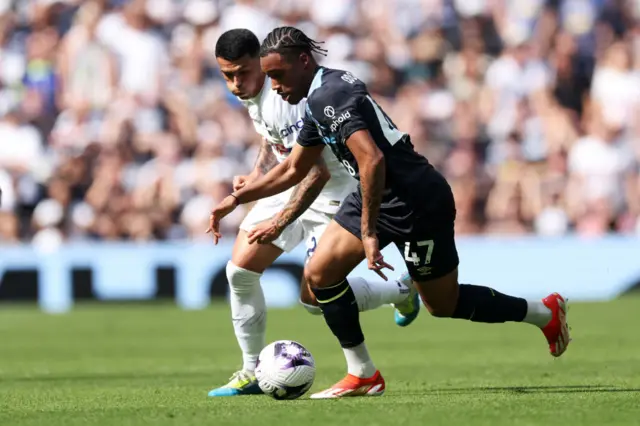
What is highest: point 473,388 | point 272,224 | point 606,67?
point 606,67

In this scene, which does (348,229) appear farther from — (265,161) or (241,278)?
(265,161)

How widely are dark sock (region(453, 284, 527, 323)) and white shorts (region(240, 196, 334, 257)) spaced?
49.2 inches

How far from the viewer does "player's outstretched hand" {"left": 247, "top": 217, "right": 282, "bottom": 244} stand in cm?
782

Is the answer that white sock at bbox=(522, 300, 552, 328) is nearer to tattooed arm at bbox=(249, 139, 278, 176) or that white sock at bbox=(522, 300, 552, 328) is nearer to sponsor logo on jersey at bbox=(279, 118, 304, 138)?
sponsor logo on jersey at bbox=(279, 118, 304, 138)

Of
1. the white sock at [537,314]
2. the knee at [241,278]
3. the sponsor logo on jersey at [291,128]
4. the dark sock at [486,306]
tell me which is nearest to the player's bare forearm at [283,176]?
the sponsor logo on jersey at [291,128]

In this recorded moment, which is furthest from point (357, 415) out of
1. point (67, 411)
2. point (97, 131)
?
point (97, 131)

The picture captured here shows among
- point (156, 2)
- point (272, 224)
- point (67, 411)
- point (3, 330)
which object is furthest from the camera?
point (156, 2)

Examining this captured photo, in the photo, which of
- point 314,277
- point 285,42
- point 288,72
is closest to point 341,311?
point 314,277

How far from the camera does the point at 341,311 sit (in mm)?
7465

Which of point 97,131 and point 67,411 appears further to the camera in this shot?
point 97,131

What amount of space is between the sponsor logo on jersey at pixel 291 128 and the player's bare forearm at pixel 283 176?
336mm

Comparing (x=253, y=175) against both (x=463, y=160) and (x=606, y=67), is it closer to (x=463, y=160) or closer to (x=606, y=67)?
(x=463, y=160)

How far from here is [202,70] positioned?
63.0 feet

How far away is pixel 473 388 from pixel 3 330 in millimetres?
8194
